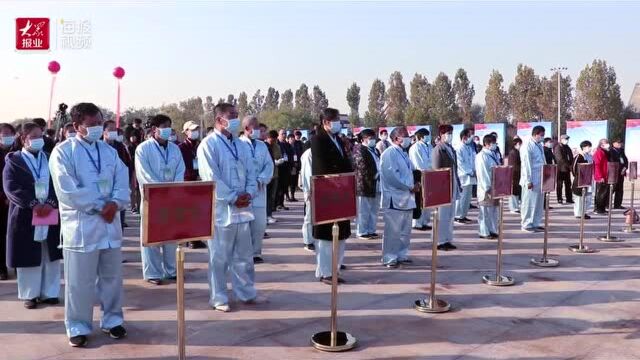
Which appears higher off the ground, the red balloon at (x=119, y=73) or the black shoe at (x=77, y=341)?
the red balloon at (x=119, y=73)

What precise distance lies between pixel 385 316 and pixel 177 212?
2429 millimetres

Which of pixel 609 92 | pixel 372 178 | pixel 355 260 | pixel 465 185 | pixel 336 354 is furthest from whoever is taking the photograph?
pixel 609 92

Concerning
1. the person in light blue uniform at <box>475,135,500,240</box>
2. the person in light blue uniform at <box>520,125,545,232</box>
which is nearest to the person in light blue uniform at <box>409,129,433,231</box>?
the person in light blue uniform at <box>475,135,500,240</box>

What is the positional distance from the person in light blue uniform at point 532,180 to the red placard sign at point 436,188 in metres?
4.85

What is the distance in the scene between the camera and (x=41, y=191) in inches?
218

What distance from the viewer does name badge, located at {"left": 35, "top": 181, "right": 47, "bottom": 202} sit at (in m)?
5.53

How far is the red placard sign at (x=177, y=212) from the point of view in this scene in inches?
140

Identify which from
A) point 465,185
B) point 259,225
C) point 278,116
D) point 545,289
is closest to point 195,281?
point 259,225

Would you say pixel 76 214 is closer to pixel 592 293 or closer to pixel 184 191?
pixel 184 191

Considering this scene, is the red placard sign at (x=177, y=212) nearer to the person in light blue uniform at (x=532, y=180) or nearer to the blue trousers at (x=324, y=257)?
the blue trousers at (x=324, y=257)

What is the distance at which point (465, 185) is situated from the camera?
1077 centimetres

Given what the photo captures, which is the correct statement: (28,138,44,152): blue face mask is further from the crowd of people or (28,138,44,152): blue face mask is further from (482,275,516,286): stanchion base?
(482,275,516,286): stanchion base

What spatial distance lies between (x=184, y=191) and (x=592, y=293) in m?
4.66

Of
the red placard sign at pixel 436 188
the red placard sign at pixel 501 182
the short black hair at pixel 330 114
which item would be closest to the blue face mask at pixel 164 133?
the short black hair at pixel 330 114
